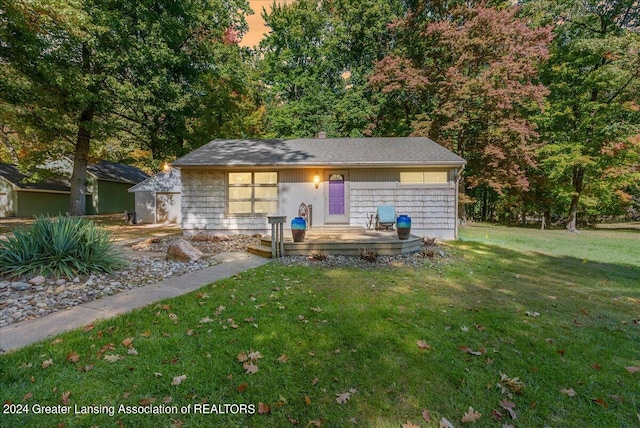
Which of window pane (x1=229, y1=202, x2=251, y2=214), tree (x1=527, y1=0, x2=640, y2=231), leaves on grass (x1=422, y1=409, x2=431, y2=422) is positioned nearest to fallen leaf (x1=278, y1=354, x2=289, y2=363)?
leaves on grass (x1=422, y1=409, x2=431, y2=422)

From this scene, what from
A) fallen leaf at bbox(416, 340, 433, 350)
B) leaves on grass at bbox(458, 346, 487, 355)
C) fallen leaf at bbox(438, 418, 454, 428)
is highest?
fallen leaf at bbox(416, 340, 433, 350)

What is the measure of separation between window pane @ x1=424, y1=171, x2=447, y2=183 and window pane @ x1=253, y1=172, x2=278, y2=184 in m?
5.46

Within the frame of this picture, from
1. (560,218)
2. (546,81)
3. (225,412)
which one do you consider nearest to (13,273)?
(225,412)

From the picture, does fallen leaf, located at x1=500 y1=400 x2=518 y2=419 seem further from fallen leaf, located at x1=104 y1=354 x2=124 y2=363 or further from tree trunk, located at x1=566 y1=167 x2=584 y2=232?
tree trunk, located at x1=566 y1=167 x2=584 y2=232

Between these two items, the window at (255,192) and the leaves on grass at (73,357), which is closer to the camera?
the leaves on grass at (73,357)

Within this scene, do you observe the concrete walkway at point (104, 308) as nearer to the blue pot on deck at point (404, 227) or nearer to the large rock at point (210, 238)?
the large rock at point (210, 238)

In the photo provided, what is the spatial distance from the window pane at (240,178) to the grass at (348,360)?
6478mm

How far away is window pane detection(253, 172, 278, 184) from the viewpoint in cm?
1066

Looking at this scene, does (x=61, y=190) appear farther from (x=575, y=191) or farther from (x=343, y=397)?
(x=575, y=191)

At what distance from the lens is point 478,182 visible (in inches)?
617

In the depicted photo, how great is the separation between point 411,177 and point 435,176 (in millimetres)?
835

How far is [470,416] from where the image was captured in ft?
6.82

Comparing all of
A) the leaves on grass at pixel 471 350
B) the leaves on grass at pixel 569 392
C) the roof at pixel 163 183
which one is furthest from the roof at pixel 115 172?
the leaves on grass at pixel 569 392

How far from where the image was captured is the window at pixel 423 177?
10.2m
